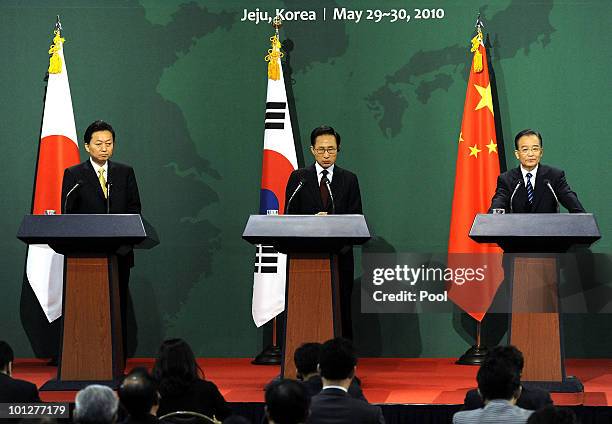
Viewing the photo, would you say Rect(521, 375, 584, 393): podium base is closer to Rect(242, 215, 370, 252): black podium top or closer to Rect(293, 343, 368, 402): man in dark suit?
Rect(242, 215, 370, 252): black podium top

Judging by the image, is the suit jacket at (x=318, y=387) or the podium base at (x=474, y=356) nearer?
the suit jacket at (x=318, y=387)

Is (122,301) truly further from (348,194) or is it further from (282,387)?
(282,387)

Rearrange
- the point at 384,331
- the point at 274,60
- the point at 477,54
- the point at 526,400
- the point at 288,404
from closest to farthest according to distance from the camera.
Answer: the point at 288,404
the point at 526,400
the point at 477,54
the point at 274,60
the point at 384,331

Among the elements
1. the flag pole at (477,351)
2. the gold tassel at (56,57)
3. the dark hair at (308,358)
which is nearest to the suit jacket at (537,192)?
the flag pole at (477,351)

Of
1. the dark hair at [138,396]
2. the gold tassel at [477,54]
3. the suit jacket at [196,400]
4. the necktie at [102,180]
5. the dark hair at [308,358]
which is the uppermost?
the gold tassel at [477,54]

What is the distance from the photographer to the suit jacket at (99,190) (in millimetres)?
6488

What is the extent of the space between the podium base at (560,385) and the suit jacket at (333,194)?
1.67 m

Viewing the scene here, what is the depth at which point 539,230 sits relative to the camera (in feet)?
17.9

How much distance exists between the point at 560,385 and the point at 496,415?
Result: 1.87 metres

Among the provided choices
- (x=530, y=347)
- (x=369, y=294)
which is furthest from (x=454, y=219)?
(x=530, y=347)

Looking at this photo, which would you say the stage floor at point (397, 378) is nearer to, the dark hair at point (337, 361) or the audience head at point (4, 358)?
the audience head at point (4, 358)

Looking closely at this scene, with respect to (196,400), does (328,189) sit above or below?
above

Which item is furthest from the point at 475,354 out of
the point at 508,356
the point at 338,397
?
the point at 338,397

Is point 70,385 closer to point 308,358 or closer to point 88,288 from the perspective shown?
point 88,288
